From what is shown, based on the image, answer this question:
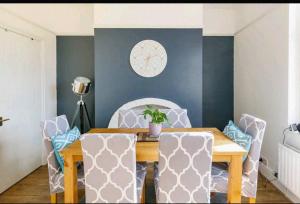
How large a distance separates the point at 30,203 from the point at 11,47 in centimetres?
189

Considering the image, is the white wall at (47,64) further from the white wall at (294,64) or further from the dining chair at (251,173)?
the white wall at (294,64)

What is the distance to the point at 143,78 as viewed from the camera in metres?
3.98

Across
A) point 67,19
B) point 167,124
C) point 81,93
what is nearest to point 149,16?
point 67,19

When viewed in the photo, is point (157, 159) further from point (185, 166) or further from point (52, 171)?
point (52, 171)

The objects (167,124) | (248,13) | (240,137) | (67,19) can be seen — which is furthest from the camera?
(67,19)

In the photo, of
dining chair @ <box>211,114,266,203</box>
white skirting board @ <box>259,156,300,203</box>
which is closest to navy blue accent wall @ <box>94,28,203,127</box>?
white skirting board @ <box>259,156,300,203</box>

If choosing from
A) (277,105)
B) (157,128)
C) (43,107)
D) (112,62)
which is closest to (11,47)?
(43,107)

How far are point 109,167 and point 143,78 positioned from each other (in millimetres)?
2343

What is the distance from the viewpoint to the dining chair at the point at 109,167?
5.74 feet

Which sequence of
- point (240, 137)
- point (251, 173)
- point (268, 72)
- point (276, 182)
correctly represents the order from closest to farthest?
1. point (251, 173)
2. point (240, 137)
3. point (276, 182)
4. point (268, 72)

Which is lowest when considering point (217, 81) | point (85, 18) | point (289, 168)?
point (289, 168)

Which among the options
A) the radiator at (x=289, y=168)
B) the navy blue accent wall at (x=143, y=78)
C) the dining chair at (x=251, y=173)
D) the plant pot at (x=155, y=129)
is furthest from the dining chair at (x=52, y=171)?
the radiator at (x=289, y=168)

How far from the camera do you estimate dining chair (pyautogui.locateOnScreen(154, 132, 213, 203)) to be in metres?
1.73

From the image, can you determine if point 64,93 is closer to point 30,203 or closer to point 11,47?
point 11,47
